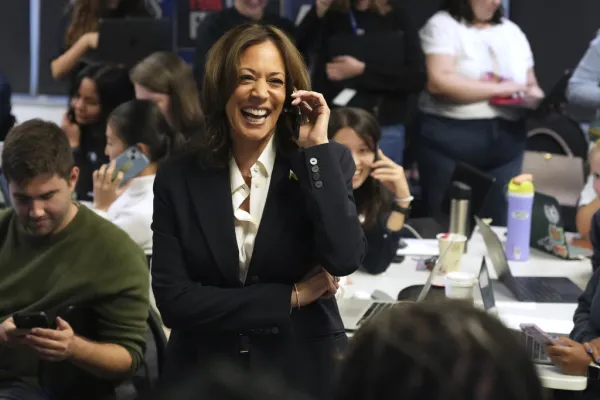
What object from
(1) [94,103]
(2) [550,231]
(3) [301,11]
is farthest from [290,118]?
(3) [301,11]

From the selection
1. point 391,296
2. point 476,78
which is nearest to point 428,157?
point 476,78

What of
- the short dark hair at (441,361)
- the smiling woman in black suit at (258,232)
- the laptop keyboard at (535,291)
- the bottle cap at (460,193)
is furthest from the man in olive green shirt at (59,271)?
the short dark hair at (441,361)

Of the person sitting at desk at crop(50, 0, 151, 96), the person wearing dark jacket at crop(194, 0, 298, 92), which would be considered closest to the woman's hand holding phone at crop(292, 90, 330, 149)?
the person wearing dark jacket at crop(194, 0, 298, 92)

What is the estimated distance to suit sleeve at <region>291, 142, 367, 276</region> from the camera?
207 cm

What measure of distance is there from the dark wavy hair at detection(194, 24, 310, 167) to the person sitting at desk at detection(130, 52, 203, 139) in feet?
6.30

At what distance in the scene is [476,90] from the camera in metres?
4.50

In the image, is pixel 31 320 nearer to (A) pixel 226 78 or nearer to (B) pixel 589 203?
(A) pixel 226 78

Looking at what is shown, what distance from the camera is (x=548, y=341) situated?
241cm

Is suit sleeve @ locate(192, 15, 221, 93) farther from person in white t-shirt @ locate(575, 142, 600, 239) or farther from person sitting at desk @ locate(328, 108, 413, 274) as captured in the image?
person in white t-shirt @ locate(575, 142, 600, 239)

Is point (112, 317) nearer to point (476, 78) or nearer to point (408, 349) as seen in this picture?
point (408, 349)

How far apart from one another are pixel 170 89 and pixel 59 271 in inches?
70.8

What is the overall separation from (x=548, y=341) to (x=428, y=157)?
2.44 metres

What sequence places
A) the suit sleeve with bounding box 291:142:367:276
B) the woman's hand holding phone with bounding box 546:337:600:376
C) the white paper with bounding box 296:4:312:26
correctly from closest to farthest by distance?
the suit sleeve with bounding box 291:142:367:276
the woman's hand holding phone with bounding box 546:337:600:376
the white paper with bounding box 296:4:312:26

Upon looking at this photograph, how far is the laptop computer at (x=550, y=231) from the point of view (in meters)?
3.40
